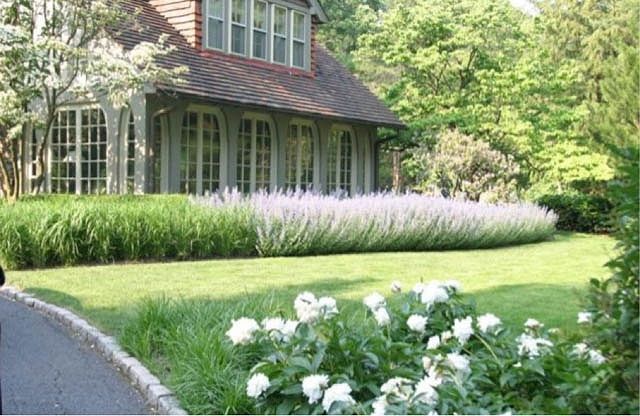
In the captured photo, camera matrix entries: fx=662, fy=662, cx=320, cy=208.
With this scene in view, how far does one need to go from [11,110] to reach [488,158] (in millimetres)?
12772

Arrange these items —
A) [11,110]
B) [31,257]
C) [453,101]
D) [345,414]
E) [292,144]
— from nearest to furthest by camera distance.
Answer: [345,414]
[31,257]
[11,110]
[292,144]
[453,101]

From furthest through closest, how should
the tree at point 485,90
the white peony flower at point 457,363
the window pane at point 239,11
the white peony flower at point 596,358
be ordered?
the tree at point 485,90 → the window pane at point 239,11 → the white peony flower at point 457,363 → the white peony flower at point 596,358

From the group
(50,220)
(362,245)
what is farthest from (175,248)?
(362,245)

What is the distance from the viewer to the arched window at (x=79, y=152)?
49.4 feet

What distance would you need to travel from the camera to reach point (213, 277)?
28.5ft

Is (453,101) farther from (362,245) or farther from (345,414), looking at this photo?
(345,414)

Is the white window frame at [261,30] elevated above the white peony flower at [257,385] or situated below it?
above

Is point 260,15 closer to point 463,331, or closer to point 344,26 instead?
point 463,331

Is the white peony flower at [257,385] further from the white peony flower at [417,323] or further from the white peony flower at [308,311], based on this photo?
the white peony flower at [417,323]

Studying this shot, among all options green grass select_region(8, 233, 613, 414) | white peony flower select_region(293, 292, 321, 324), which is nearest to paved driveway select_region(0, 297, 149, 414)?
green grass select_region(8, 233, 613, 414)

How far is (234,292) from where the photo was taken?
740 cm

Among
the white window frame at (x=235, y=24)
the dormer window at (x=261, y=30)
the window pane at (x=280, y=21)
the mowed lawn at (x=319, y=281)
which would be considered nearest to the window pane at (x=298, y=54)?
the dormer window at (x=261, y=30)

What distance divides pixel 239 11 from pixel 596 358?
15.5m

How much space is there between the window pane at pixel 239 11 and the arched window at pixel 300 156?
3.03m
